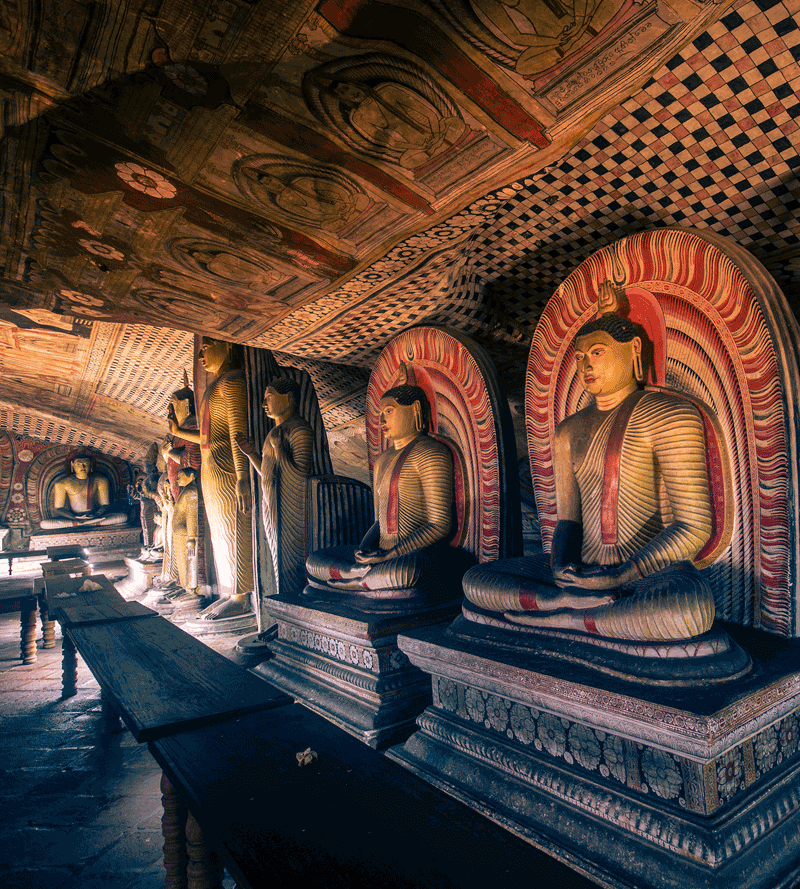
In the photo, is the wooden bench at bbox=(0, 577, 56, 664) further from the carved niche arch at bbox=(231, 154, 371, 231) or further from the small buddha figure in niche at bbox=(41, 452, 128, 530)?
the small buddha figure in niche at bbox=(41, 452, 128, 530)

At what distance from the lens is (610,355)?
2.32 metres

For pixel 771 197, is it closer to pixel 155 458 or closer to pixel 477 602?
pixel 477 602

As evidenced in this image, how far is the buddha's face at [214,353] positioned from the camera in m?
5.40

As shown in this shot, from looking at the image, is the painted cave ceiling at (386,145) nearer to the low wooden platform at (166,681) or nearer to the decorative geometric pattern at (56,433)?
the low wooden platform at (166,681)

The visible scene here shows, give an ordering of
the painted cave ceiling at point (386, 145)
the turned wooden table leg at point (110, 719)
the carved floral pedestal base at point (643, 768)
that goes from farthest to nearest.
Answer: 1. the turned wooden table leg at point (110, 719)
2. the painted cave ceiling at point (386, 145)
3. the carved floral pedestal base at point (643, 768)

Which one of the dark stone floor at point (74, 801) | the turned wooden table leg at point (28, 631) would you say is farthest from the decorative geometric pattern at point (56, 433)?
the dark stone floor at point (74, 801)

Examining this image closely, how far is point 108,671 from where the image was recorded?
267 centimetres

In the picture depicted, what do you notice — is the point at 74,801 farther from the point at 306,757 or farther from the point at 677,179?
the point at 677,179

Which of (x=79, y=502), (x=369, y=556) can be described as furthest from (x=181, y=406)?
(x=79, y=502)

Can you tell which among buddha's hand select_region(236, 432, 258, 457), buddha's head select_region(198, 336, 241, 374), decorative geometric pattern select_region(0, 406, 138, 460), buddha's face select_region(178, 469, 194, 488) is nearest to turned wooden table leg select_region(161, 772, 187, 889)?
buddha's hand select_region(236, 432, 258, 457)

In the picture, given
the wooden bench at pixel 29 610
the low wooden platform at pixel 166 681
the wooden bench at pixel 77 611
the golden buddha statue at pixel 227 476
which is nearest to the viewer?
the low wooden platform at pixel 166 681

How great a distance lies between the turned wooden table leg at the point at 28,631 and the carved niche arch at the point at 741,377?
17.7 ft

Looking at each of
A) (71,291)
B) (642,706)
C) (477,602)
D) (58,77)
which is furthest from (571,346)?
(71,291)

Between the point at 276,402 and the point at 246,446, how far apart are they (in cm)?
65
